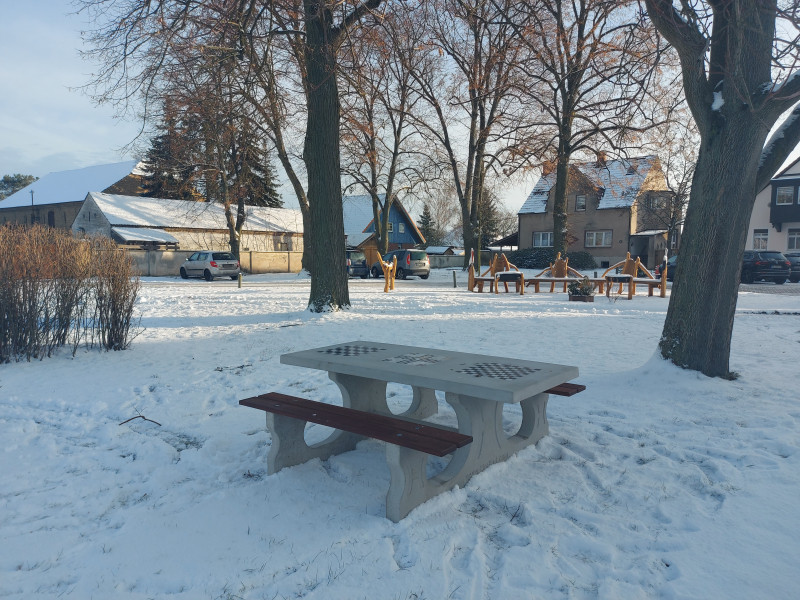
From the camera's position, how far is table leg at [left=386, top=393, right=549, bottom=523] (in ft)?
10.7

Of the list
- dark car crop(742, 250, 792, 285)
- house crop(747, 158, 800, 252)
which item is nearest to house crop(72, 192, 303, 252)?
dark car crop(742, 250, 792, 285)

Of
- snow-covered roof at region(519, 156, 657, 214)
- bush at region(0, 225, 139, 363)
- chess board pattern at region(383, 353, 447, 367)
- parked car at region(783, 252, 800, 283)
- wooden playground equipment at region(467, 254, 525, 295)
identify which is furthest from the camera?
snow-covered roof at region(519, 156, 657, 214)

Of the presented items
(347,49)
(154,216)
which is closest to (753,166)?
(347,49)

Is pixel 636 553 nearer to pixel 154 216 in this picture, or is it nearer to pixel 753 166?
pixel 753 166

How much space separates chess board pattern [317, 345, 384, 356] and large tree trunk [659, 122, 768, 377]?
3475 mm

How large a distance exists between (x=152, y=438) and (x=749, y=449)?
4650mm

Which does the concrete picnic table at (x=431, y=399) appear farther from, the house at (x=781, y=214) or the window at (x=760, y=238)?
the window at (x=760, y=238)

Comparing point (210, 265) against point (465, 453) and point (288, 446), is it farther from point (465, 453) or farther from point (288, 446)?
point (465, 453)

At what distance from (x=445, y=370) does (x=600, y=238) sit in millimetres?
42982

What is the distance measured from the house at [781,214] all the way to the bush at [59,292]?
4326 cm

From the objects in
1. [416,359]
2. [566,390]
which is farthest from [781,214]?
[416,359]

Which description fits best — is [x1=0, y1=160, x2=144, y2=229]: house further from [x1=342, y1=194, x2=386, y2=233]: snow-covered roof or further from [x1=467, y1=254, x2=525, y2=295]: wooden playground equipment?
[x1=467, y1=254, x2=525, y2=295]: wooden playground equipment

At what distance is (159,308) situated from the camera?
13.1m

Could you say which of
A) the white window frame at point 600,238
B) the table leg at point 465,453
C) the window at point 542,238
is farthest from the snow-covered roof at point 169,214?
the table leg at point 465,453
